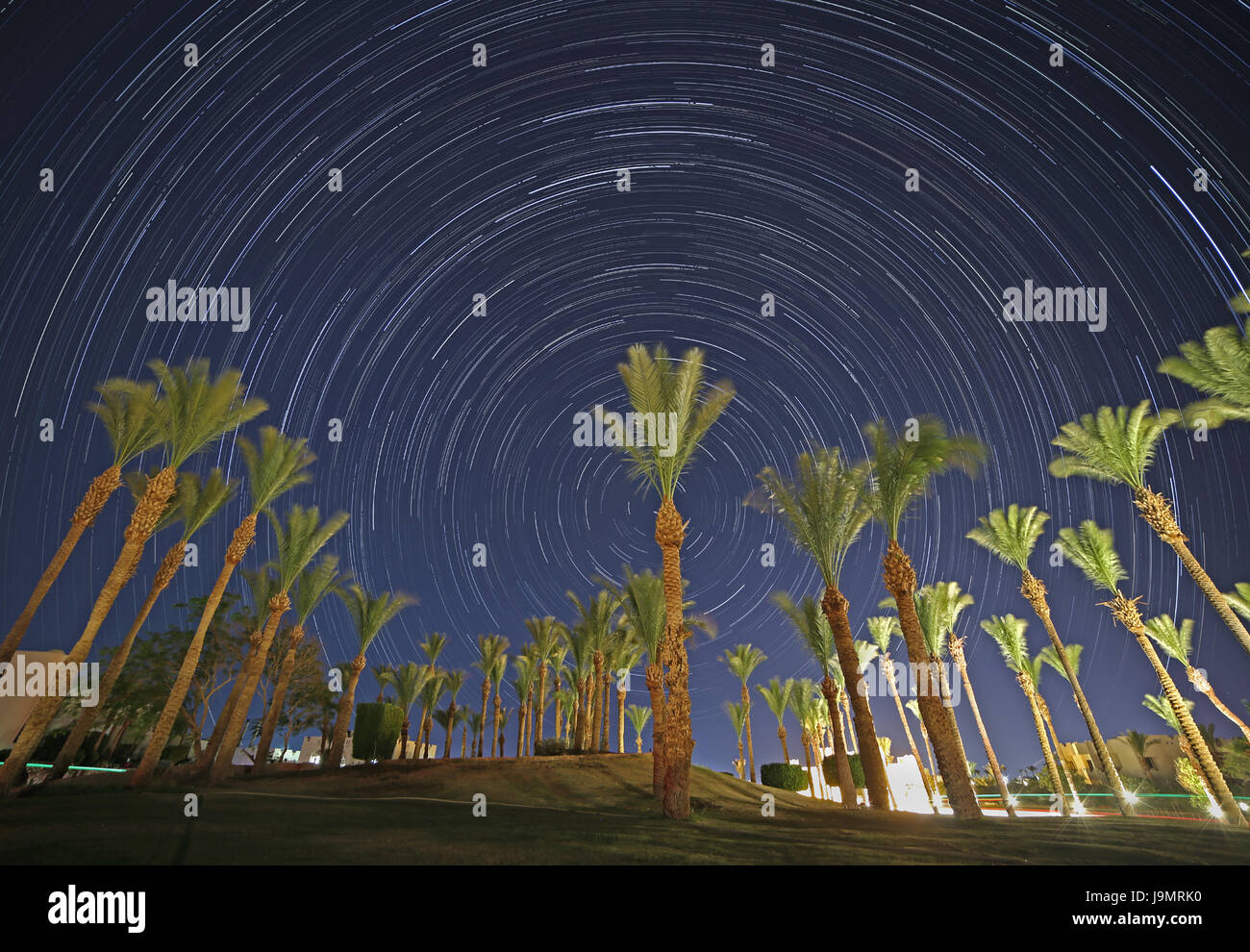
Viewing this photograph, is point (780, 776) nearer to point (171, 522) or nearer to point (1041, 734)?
point (1041, 734)

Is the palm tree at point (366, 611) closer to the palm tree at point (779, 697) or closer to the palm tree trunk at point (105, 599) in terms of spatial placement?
the palm tree trunk at point (105, 599)

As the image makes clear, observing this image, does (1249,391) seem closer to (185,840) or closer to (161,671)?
(185,840)

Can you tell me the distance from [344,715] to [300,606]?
5.85 m

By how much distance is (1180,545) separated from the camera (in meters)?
21.3

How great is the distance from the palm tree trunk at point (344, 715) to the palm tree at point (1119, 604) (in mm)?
34936

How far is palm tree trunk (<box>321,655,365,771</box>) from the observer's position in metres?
27.2

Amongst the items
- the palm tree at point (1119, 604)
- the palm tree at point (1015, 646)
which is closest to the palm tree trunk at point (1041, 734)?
the palm tree at point (1015, 646)

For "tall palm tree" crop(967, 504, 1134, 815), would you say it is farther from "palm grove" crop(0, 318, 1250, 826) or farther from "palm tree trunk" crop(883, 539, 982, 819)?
"palm tree trunk" crop(883, 539, 982, 819)

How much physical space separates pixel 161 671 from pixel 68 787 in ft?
55.0

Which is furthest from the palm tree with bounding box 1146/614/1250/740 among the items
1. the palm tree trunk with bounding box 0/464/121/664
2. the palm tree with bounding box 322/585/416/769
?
the palm tree trunk with bounding box 0/464/121/664

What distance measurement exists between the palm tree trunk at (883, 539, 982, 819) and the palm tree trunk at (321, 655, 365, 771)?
24568 millimetres

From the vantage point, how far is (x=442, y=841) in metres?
9.95

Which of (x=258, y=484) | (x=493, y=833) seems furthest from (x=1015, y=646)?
(x=258, y=484)
